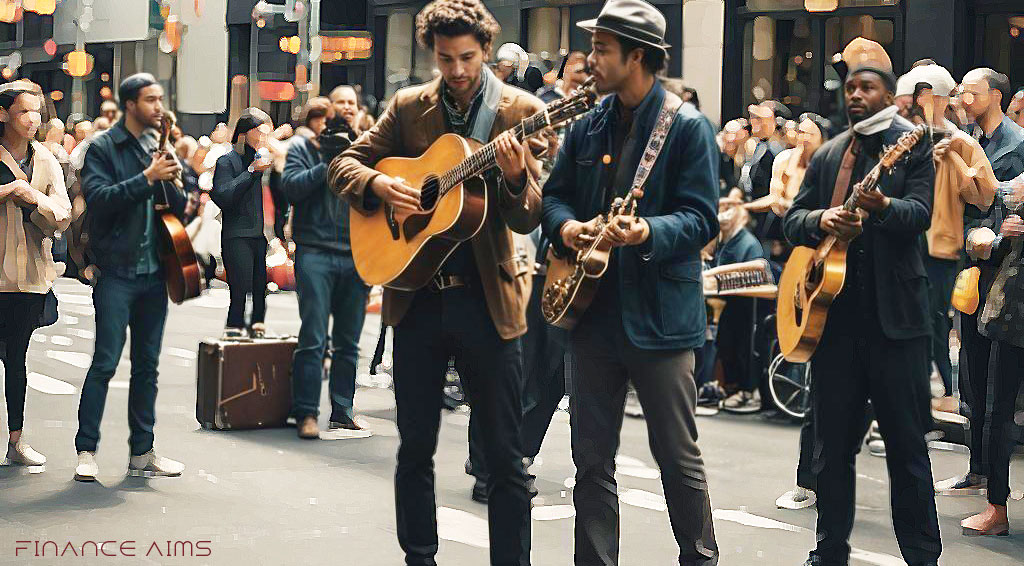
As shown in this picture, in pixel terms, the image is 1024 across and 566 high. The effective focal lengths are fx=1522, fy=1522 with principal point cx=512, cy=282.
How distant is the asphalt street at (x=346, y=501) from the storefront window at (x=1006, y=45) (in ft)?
27.4

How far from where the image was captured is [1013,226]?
710cm

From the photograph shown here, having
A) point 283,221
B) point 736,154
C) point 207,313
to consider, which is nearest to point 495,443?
point 283,221

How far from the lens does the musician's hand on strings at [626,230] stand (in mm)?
4984

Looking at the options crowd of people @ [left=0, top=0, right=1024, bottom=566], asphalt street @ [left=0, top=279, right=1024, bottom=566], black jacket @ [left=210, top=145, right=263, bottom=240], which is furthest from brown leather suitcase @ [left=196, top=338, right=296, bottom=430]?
black jacket @ [left=210, top=145, right=263, bottom=240]

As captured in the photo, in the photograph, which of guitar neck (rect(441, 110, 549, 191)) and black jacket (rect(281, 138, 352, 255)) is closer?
guitar neck (rect(441, 110, 549, 191))

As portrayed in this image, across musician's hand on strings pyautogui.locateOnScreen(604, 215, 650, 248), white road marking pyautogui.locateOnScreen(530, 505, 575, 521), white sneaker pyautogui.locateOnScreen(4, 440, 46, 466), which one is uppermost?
musician's hand on strings pyautogui.locateOnScreen(604, 215, 650, 248)

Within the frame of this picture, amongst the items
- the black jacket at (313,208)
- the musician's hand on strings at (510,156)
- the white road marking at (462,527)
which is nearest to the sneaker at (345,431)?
the black jacket at (313,208)

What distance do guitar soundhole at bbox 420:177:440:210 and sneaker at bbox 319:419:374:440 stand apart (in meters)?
4.15

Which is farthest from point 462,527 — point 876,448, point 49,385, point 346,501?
point 49,385

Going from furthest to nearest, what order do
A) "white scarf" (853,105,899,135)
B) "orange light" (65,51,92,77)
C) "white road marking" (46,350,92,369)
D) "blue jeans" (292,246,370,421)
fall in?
1. "orange light" (65,51,92,77)
2. "white road marking" (46,350,92,369)
3. "blue jeans" (292,246,370,421)
4. "white scarf" (853,105,899,135)

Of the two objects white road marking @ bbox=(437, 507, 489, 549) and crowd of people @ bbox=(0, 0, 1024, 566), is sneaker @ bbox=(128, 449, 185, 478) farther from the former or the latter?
white road marking @ bbox=(437, 507, 489, 549)

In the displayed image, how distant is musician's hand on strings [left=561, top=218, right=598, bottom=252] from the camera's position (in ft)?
16.7

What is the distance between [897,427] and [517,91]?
6.39 ft

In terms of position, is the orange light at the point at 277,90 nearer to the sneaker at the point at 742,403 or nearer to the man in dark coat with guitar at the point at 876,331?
the sneaker at the point at 742,403
